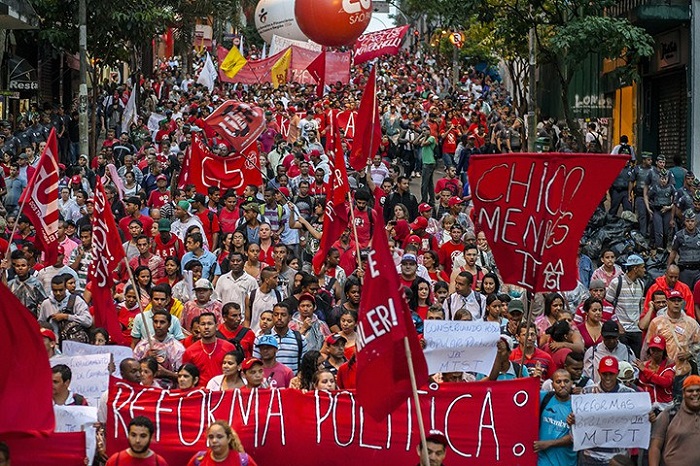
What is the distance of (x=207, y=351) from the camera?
11.2 meters

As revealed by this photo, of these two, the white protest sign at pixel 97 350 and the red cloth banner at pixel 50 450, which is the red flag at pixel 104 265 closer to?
the white protest sign at pixel 97 350

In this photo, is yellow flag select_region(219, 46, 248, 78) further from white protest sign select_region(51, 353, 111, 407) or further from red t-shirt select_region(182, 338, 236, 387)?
white protest sign select_region(51, 353, 111, 407)

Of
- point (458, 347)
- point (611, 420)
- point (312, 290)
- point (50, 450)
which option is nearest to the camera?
point (50, 450)

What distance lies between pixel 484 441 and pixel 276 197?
9.04m

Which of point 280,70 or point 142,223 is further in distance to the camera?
point 280,70

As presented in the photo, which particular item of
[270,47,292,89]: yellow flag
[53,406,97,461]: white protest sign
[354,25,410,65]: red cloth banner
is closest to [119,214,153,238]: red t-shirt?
[53,406,97,461]: white protest sign

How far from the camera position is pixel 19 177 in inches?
824

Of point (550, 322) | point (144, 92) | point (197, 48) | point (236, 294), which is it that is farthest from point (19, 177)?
point (197, 48)

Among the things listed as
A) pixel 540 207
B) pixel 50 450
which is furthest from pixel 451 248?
pixel 50 450

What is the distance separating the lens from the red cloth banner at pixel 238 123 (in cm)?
1870

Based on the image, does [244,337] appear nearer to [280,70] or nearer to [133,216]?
[133,216]

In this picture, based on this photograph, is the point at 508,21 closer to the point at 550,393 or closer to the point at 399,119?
the point at 399,119

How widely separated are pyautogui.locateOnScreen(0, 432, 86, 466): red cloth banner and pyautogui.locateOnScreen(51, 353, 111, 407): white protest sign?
993mm

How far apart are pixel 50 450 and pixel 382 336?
84.0 inches
